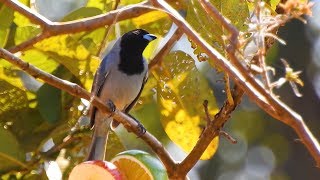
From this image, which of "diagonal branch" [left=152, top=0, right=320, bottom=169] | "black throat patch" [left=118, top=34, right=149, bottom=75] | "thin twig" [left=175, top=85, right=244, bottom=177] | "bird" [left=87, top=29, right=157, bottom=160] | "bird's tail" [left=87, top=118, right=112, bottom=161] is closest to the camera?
"diagonal branch" [left=152, top=0, right=320, bottom=169]

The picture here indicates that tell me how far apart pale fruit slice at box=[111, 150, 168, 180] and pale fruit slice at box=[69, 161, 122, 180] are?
53 millimetres

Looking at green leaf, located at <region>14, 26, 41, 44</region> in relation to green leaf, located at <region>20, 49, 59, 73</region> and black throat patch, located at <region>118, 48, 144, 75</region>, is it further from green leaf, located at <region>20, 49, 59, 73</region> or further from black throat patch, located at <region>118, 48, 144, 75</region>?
black throat patch, located at <region>118, 48, 144, 75</region>

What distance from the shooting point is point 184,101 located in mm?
1822

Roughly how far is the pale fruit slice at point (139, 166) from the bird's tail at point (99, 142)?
0.49 feet

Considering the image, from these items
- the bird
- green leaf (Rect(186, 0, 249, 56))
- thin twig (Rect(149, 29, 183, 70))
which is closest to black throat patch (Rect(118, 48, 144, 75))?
the bird

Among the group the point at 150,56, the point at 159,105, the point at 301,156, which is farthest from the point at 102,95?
the point at 301,156

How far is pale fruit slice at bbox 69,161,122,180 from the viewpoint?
53.6 inches

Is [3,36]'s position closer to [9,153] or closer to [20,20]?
[20,20]

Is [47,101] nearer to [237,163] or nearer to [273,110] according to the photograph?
[273,110]

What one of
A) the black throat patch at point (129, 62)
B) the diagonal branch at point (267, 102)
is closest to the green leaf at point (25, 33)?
the black throat patch at point (129, 62)

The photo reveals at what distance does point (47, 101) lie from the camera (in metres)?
1.74

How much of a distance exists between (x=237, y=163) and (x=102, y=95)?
2.83 meters

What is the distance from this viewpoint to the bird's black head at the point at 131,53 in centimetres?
223

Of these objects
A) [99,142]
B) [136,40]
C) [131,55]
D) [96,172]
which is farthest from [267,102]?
[131,55]
